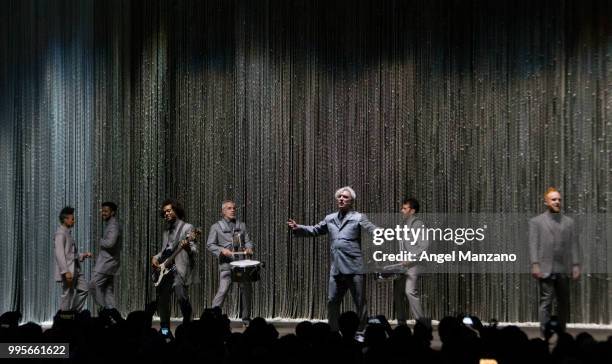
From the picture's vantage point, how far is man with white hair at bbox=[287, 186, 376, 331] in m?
9.43

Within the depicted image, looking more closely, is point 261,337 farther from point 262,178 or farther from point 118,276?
point 118,276

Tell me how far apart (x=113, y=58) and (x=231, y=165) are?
2.44m

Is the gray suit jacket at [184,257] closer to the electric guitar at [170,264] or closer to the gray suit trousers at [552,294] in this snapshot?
the electric guitar at [170,264]

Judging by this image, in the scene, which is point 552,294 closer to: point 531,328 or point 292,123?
point 531,328

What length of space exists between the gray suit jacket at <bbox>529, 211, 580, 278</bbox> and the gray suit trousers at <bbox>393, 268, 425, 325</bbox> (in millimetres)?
1598

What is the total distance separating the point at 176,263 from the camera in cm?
977

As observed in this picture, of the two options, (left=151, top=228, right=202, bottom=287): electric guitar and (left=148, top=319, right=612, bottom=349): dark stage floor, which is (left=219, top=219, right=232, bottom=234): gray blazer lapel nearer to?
(left=151, top=228, right=202, bottom=287): electric guitar

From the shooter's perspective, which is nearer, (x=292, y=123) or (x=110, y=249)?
(x=110, y=249)

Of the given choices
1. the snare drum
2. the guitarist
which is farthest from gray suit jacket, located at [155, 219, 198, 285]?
the snare drum

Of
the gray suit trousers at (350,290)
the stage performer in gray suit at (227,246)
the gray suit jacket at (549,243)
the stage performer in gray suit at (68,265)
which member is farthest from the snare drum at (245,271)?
the gray suit jacket at (549,243)

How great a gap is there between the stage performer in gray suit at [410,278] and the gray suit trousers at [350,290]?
0.74m

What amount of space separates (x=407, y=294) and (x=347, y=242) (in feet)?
3.62

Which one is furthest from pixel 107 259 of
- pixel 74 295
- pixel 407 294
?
pixel 407 294

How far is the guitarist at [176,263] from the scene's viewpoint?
972cm
